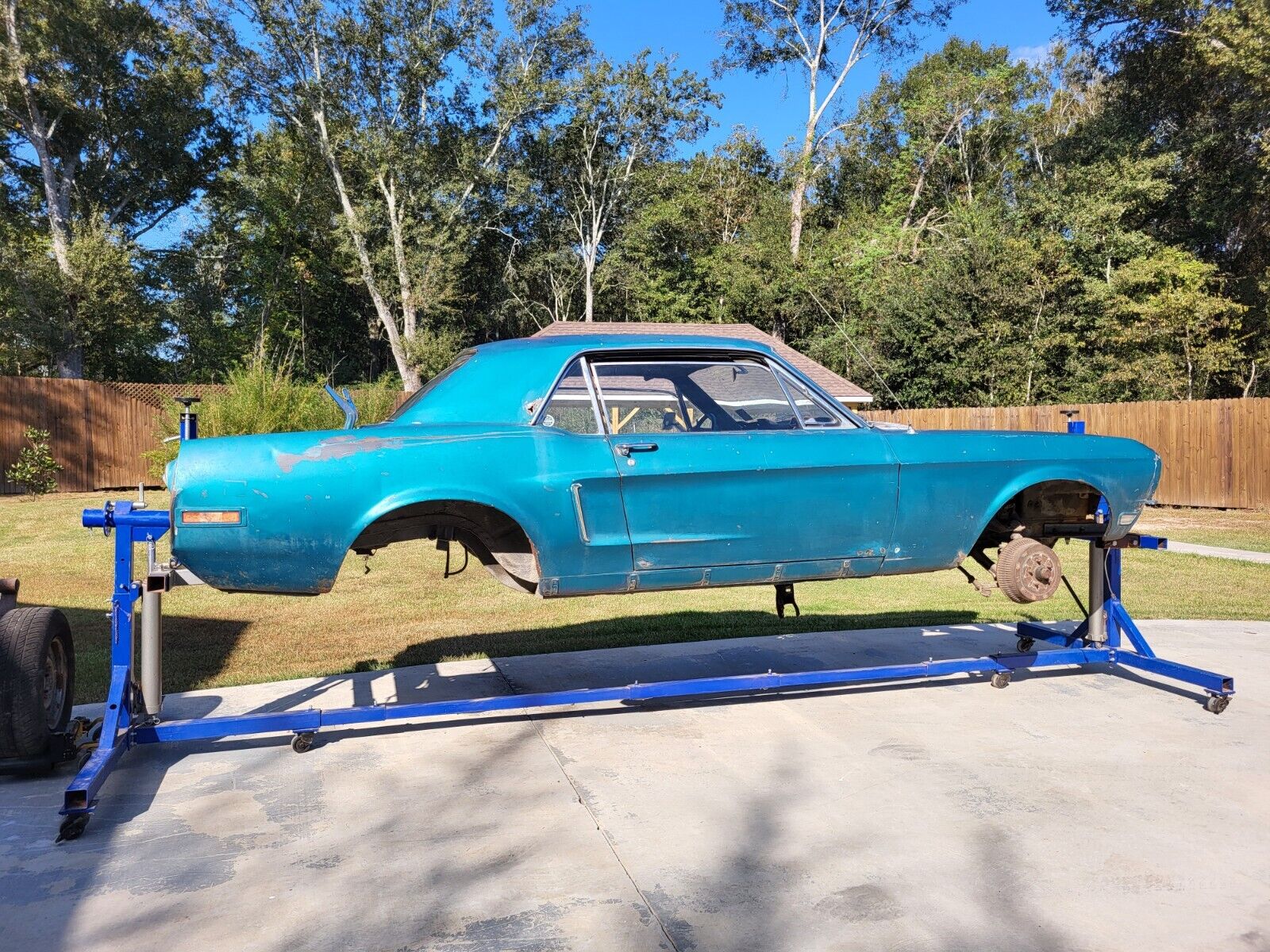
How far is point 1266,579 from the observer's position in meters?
10.2

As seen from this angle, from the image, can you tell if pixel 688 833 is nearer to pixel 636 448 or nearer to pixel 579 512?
pixel 579 512

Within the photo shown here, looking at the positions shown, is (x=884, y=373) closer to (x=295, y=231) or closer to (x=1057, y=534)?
(x=295, y=231)

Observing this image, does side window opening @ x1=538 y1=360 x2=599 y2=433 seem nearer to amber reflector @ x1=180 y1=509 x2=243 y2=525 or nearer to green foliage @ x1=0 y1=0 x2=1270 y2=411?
amber reflector @ x1=180 y1=509 x2=243 y2=525

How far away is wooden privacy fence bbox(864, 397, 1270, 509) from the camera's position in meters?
17.4

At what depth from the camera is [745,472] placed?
459cm

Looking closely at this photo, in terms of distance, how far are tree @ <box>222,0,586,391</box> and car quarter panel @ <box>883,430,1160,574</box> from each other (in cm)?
2946

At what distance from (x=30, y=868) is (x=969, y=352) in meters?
30.0

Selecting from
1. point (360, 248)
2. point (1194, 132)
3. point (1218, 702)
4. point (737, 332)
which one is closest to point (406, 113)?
point (360, 248)

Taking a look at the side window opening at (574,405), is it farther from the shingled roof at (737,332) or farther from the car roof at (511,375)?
the shingled roof at (737,332)

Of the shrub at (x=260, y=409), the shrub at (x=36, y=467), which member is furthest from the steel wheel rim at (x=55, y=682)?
the shrub at (x=36, y=467)

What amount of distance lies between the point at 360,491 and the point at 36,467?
1540 centimetres

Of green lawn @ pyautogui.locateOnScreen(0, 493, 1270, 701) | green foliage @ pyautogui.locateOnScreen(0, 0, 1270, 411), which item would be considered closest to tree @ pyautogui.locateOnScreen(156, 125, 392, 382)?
green foliage @ pyautogui.locateOnScreen(0, 0, 1270, 411)

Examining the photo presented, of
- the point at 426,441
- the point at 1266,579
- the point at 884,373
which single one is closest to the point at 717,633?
the point at 426,441

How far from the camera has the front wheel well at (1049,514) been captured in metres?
5.35
